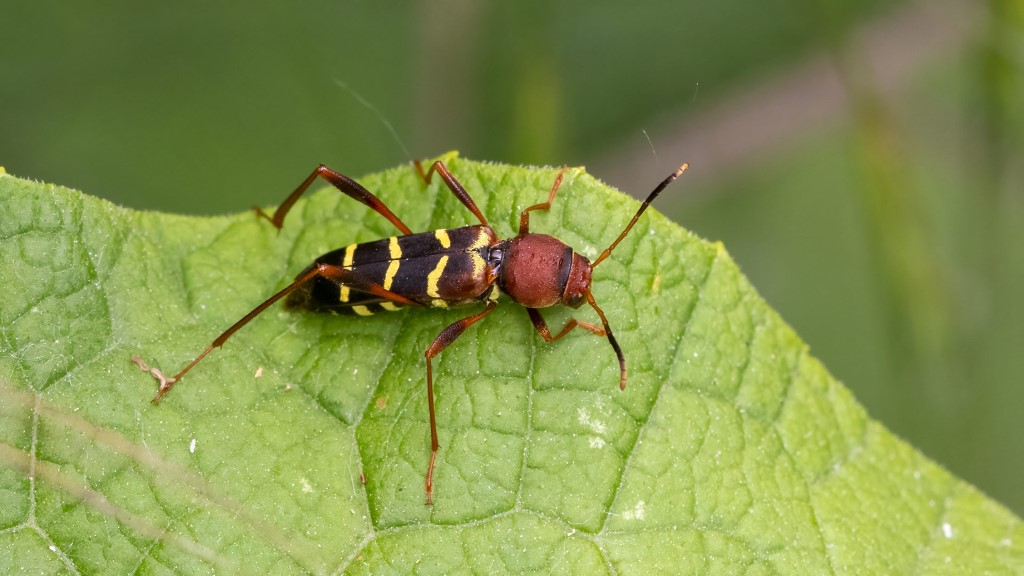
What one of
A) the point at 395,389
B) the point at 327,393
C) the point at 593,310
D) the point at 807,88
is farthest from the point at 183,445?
the point at 807,88

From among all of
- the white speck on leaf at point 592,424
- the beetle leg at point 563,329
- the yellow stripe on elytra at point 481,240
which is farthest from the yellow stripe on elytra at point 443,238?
the white speck on leaf at point 592,424

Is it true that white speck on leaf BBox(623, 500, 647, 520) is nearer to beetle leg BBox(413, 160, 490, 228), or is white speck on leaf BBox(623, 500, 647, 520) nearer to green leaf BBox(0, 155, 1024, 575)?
green leaf BBox(0, 155, 1024, 575)

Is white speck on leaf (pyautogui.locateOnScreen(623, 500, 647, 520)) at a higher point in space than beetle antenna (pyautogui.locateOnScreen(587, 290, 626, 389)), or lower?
lower

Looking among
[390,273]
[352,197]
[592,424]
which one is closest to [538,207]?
[390,273]

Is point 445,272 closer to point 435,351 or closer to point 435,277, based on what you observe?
point 435,277

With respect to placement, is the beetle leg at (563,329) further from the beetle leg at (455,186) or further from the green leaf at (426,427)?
the beetle leg at (455,186)

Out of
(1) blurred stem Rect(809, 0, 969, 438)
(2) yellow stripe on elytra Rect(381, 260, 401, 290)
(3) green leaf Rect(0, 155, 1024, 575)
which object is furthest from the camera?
(1) blurred stem Rect(809, 0, 969, 438)

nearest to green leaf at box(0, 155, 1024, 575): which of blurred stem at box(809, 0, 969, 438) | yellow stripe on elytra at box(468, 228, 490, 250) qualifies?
yellow stripe on elytra at box(468, 228, 490, 250)
